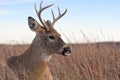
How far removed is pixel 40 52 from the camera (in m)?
7.92

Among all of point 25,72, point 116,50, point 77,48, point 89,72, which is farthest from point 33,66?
point 77,48

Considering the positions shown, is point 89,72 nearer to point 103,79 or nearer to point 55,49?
point 103,79

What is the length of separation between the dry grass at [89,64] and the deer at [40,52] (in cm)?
27

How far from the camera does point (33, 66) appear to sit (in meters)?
7.78

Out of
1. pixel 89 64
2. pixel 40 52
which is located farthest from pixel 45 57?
pixel 89 64

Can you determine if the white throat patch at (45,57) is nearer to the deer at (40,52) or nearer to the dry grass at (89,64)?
the deer at (40,52)

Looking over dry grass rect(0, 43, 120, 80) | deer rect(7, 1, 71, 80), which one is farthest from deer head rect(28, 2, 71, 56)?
dry grass rect(0, 43, 120, 80)

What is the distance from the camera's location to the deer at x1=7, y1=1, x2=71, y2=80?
766 centimetres

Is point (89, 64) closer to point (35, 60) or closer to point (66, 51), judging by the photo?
point (66, 51)

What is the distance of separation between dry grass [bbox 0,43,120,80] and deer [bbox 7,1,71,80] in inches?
10.5

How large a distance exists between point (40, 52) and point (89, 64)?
88 centimetres

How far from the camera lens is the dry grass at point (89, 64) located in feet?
23.6

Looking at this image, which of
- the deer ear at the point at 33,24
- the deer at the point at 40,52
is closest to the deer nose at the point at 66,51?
the deer at the point at 40,52

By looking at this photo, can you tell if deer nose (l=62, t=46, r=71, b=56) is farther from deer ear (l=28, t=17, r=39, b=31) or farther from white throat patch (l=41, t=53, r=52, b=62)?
deer ear (l=28, t=17, r=39, b=31)
